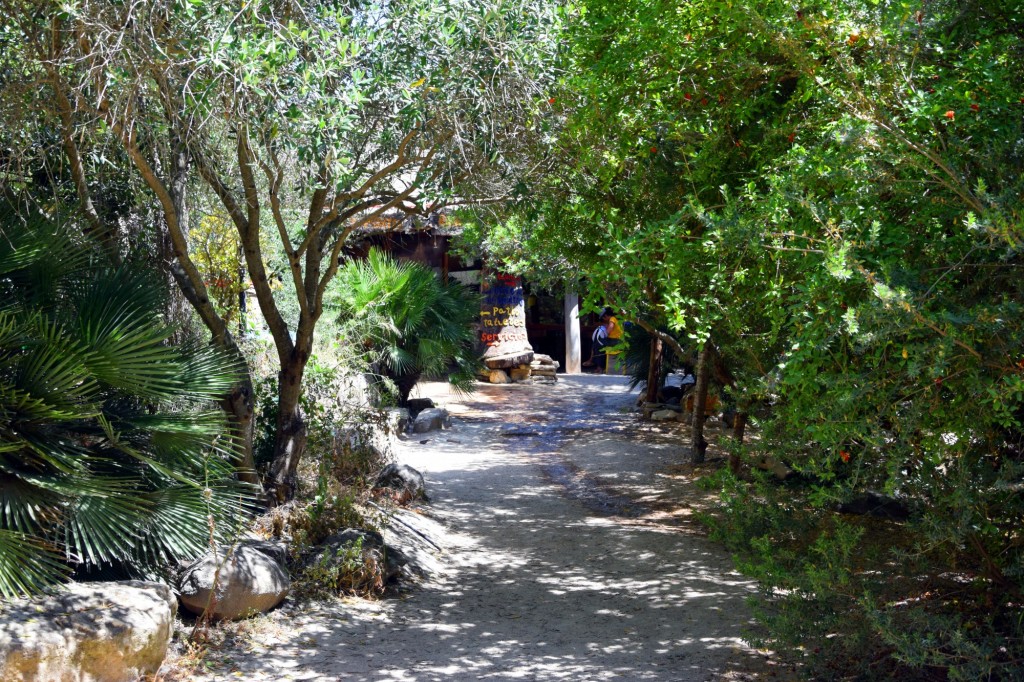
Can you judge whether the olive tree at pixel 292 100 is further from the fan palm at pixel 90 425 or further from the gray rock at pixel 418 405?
the gray rock at pixel 418 405

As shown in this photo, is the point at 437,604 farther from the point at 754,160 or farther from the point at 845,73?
the point at 845,73

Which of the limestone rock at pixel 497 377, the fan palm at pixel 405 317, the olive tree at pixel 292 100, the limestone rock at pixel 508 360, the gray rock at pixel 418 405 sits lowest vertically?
the gray rock at pixel 418 405

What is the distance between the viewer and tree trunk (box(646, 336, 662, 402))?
14320mm

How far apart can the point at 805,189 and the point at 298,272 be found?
401 cm

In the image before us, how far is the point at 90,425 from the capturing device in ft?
16.0

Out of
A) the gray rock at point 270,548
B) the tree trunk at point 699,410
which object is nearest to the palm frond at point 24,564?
the gray rock at point 270,548

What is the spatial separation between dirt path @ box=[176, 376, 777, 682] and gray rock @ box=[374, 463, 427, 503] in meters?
0.22

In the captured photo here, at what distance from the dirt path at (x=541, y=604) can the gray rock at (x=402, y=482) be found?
0.22 metres

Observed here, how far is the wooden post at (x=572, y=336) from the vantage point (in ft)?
65.3

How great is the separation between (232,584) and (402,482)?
346 cm

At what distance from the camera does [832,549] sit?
4.38m

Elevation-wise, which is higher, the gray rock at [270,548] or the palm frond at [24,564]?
the palm frond at [24,564]

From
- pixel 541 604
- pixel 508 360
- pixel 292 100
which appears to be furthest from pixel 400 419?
pixel 292 100

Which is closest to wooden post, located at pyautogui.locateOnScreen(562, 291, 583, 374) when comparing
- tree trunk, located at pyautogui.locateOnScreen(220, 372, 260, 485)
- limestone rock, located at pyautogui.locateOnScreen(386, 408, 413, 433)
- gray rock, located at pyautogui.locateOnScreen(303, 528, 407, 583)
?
limestone rock, located at pyautogui.locateOnScreen(386, 408, 413, 433)
